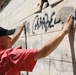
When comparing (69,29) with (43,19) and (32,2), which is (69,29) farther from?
(32,2)

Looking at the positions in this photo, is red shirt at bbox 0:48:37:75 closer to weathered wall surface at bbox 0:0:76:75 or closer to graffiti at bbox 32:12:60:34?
weathered wall surface at bbox 0:0:76:75

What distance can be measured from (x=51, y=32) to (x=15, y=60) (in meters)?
0.99

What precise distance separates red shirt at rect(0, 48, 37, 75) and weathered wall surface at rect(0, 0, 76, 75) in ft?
1.71

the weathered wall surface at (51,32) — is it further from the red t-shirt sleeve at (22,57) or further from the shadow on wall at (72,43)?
the red t-shirt sleeve at (22,57)

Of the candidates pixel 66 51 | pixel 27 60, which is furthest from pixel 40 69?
pixel 27 60

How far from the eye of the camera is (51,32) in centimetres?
354

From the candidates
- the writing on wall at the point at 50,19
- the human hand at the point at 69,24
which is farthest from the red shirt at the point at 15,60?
the writing on wall at the point at 50,19

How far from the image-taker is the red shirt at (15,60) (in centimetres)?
270

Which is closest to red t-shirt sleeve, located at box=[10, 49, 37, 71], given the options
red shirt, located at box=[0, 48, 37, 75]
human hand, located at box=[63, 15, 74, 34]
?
red shirt, located at box=[0, 48, 37, 75]

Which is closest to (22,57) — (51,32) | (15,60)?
(15,60)

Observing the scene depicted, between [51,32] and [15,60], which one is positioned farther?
[51,32]

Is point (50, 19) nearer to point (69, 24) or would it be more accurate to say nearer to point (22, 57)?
point (69, 24)

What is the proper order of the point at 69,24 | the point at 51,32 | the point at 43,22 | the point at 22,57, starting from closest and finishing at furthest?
the point at 22,57 → the point at 69,24 → the point at 51,32 → the point at 43,22

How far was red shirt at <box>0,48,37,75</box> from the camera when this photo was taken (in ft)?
8.86
